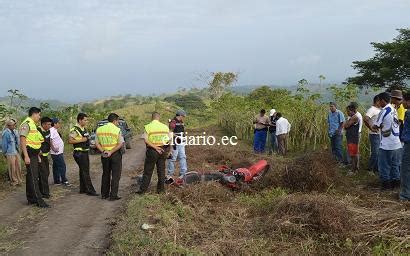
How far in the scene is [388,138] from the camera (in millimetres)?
8672

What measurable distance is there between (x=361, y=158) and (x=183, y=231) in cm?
725

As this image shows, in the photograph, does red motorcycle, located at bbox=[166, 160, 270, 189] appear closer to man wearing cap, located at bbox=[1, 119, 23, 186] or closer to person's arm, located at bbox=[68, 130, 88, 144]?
person's arm, located at bbox=[68, 130, 88, 144]

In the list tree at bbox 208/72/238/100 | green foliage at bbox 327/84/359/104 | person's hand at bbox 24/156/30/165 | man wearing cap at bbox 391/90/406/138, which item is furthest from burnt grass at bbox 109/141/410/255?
tree at bbox 208/72/238/100

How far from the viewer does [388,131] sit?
28.2 ft

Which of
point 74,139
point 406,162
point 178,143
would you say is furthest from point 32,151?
point 406,162

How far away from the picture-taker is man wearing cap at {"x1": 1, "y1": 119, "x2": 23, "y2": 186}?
408 inches

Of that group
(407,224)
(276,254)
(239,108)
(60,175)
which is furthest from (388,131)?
(239,108)

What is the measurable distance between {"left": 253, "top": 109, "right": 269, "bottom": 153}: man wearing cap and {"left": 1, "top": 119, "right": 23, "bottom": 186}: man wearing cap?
324 inches

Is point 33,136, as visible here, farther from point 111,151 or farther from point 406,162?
point 406,162

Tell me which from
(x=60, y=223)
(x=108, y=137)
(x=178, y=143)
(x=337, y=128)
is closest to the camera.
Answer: (x=60, y=223)

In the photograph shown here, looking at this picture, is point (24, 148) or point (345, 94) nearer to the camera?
point (24, 148)

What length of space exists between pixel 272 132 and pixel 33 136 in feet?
31.1

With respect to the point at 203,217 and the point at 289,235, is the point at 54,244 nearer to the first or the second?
the point at 203,217

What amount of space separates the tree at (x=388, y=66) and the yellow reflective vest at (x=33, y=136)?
806 inches
